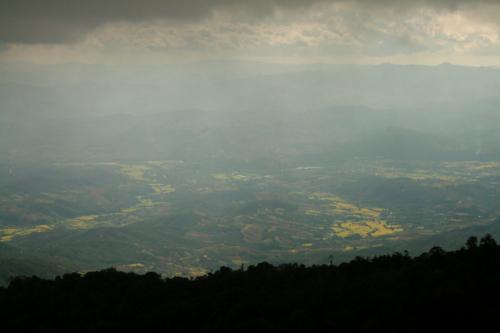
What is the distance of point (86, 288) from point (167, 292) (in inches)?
393

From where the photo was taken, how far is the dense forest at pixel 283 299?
46812 millimetres

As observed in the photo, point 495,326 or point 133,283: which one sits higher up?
point 133,283

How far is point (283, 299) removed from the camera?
56469 mm

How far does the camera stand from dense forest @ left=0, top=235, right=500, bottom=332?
46812mm

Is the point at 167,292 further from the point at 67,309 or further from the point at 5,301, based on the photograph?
the point at 5,301

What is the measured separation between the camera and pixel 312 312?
51219 mm

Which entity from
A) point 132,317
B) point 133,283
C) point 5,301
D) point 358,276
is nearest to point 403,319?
point 358,276

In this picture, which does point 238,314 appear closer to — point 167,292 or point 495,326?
point 167,292

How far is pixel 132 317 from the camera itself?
57.0 metres

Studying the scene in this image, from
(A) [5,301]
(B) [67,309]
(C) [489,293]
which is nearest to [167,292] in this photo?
(B) [67,309]

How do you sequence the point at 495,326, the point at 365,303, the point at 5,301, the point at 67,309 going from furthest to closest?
the point at 5,301, the point at 67,309, the point at 365,303, the point at 495,326

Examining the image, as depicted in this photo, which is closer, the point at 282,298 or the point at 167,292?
the point at 282,298

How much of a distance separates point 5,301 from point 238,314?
27.0 meters

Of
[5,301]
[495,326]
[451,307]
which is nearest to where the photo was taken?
[495,326]
